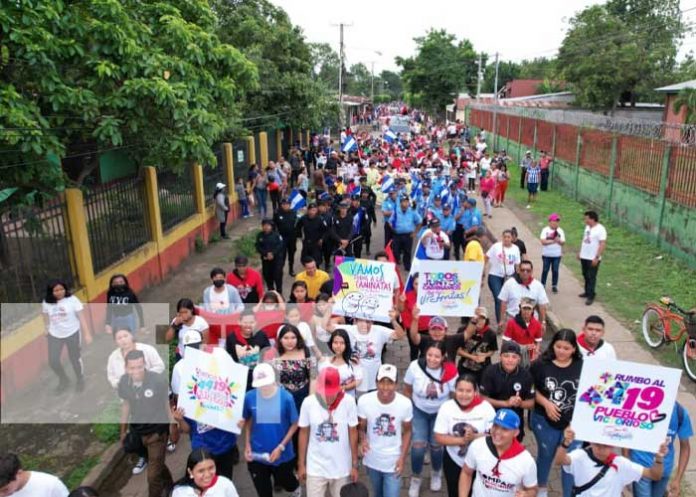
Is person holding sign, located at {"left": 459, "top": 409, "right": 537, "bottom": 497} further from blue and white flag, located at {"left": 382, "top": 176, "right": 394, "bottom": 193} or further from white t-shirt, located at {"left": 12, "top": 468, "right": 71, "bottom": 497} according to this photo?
blue and white flag, located at {"left": 382, "top": 176, "right": 394, "bottom": 193}

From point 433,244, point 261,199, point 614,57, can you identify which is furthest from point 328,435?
point 614,57

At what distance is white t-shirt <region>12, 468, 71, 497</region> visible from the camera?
12.0ft

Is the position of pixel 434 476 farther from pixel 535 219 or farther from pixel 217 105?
pixel 535 219

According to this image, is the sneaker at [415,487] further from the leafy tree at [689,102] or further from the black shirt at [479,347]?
the leafy tree at [689,102]

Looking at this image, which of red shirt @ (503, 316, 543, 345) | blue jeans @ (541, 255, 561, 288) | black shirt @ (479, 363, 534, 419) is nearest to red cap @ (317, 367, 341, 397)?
black shirt @ (479, 363, 534, 419)

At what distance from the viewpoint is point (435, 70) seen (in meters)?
55.0

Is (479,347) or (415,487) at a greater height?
(479,347)

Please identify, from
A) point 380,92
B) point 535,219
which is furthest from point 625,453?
point 380,92

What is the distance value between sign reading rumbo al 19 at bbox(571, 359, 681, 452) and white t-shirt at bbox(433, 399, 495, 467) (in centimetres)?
60

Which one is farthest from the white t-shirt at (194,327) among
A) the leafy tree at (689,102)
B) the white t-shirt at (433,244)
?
the leafy tree at (689,102)

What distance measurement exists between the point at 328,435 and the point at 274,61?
844 inches

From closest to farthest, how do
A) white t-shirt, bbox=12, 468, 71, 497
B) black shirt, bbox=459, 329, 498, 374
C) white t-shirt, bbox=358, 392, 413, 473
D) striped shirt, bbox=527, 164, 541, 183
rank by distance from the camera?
1. white t-shirt, bbox=12, 468, 71, 497
2. white t-shirt, bbox=358, 392, 413, 473
3. black shirt, bbox=459, 329, 498, 374
4. striped shirt, bbox=527, 164, 541, 183

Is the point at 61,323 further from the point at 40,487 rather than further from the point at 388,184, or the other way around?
the point at 388,184

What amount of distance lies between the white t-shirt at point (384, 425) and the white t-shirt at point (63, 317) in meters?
3.81
